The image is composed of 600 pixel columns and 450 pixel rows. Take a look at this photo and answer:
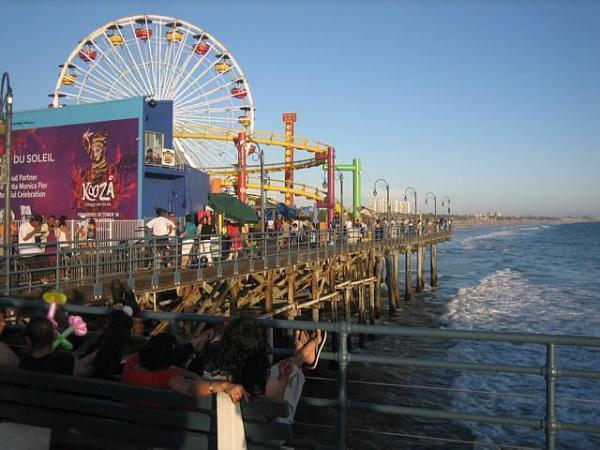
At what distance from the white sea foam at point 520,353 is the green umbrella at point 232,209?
799 cm

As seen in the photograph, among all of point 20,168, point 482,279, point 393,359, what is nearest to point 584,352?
point 393,359

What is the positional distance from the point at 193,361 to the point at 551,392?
2099 millimetres

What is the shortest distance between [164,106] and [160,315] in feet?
56.5

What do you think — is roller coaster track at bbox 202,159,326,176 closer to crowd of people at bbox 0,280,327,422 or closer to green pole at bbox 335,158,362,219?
green pole at bbox 335,158,362,219

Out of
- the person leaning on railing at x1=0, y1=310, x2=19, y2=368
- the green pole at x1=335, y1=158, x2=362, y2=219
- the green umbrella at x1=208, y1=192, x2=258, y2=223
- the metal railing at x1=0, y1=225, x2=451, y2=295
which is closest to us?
the person leaning on railing at x1=0, y1=310, x2=19, y2=368

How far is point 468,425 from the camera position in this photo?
1032 centimetres

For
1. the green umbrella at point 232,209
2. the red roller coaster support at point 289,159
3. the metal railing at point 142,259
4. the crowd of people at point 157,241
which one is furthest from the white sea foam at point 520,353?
the red roller coaster support at point 289,159

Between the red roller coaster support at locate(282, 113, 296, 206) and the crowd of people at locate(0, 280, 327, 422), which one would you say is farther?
the red roller coaster support at locate(282, 113, 296, 206)

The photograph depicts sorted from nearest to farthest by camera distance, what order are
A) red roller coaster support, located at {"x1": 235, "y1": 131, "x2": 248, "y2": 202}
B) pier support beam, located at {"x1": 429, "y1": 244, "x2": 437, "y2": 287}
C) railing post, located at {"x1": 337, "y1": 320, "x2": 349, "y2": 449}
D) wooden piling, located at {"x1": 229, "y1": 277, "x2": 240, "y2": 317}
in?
railing post, located at {"x1": 337, "y1": 320, "x2": 349, "y2": 449}
wooden piling, located at {"x1": 229, "y1": 277, "x2": 240, "y2": 317}
red roller coaster support, located at {"x1": 235, "y1": 131, "x2": 248, "y2": 202}
pier support beam, located at {"x1": 429, "y1": 244, "x2": 437, "y2": 287}

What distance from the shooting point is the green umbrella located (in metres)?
18.9

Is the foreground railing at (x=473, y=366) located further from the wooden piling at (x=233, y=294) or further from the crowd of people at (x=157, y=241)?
the wooden piling at (x=233, y=294)

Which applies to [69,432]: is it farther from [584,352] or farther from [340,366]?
[584,352]

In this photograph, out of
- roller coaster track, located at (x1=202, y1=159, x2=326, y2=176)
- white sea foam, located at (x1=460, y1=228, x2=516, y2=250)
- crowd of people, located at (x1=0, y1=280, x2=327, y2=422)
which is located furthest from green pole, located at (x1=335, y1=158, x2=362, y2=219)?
white sea foam, located at (x1=460, y1=228, x2=516, y2=250)

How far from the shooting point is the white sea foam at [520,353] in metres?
Answer: 10.3
